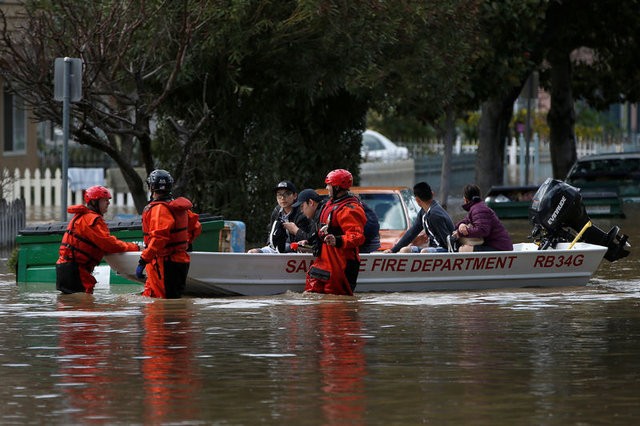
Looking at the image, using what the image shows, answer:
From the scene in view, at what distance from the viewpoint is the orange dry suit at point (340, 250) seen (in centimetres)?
1797

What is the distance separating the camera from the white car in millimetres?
56006

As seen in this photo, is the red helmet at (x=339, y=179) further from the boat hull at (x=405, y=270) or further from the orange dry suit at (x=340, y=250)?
the boat hull at (x=405, y=270)

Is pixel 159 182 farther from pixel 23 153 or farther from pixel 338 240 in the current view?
pixel 23 153

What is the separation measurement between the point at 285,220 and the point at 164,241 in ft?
6.48

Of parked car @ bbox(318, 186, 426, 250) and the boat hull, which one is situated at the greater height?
parked car @ bbox(318, 186, 426, 250)

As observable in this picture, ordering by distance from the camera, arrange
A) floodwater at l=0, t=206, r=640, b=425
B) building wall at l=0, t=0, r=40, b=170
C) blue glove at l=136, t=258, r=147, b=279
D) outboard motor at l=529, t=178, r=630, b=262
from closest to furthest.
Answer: floodwater at l=0, t=206, r=640, b=425 → blue glove at l=136, t=258, r=147, b=279 → outboard motor at l=529, t=178, r=630, b=262 → building wall at l=0, t=0, r=40, b=170

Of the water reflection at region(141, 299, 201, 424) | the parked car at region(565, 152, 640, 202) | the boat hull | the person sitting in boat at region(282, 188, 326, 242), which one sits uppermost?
the parked car at region(565, 152, 640, 202)

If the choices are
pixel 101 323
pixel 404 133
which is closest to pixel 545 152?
pixel 404 133

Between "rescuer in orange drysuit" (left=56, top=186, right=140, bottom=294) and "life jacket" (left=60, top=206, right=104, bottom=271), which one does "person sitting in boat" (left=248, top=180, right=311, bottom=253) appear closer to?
"rescuer in orange drysuit" (left=56, top=186, right=140, bottom=294)

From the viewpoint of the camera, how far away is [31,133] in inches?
1582

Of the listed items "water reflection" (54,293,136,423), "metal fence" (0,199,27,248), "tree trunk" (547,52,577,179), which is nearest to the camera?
"water reflection" (54,293,136,423)

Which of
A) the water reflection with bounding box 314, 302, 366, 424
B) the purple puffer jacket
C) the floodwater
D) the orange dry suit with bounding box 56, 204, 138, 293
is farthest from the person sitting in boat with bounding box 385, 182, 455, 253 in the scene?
the orange dry suit with bounding box 56, 204, 138, 293

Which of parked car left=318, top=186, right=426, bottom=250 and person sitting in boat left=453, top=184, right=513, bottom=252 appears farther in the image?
parked car left=318, top=186, right=426, bottom=250

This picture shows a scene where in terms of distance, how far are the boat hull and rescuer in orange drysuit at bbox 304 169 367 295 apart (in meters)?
0.41
